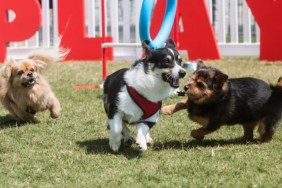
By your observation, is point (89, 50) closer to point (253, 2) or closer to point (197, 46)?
point (197, 46)

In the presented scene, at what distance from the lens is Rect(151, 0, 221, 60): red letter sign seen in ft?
37.5

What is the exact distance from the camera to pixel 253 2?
1111cm

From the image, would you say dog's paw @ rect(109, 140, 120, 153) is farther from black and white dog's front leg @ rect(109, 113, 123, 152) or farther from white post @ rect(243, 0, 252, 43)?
white post @ rect(243, 0, 252, 43)

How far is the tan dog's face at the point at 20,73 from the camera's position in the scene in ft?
19.0

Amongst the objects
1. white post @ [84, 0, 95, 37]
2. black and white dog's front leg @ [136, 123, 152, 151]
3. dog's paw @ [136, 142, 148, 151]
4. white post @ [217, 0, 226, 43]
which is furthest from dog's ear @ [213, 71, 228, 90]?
white post @ [84, 0, 95, 37]

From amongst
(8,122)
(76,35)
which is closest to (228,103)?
(8,122)

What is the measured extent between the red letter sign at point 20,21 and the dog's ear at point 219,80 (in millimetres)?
7596

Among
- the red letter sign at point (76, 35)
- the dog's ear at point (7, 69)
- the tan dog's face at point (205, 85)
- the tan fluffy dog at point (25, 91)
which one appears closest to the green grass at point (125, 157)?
the tan fluffy dog at point (25, 91)

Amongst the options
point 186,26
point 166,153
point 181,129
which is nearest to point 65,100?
point 181,129

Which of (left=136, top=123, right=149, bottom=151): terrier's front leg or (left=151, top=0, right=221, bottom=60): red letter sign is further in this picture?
(left=151, top=0, right=221, bottom=60): red letter sign

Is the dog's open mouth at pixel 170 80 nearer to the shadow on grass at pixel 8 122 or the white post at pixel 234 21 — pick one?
the shadow on grass at pixel 8 122

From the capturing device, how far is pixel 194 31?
11.6 m

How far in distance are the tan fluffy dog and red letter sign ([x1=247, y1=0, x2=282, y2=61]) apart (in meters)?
6.23

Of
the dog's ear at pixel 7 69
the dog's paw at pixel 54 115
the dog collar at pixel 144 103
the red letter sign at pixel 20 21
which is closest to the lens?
the dog collar at pixel 144 103
